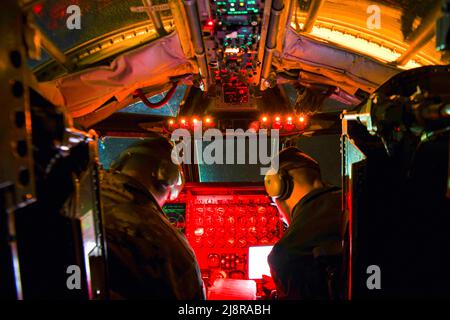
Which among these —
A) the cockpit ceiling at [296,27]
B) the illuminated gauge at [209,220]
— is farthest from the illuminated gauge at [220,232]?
the cockpit ceiling at [296,27]

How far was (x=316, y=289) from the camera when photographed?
2143 millimetres

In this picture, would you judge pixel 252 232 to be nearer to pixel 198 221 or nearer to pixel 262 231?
pixel 262 231

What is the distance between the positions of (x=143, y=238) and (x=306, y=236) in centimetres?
101

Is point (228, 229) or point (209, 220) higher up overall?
point (209, 220)

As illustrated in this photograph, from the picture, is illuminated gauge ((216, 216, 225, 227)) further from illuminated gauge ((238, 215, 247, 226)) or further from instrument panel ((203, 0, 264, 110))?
instrument panel ((203, 0, 264, 110))

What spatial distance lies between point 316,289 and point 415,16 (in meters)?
2.04

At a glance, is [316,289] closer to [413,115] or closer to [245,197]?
[413,115]

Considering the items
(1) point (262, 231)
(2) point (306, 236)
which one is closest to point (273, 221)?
(1) point (262, 231)

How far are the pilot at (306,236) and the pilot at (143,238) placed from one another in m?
0.55

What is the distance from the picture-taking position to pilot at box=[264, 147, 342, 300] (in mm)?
2160

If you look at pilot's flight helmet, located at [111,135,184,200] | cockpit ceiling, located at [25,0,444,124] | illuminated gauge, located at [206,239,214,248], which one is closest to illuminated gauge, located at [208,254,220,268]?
illuminated gauge, located at [206,239,214,248]

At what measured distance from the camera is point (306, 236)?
2.33 m

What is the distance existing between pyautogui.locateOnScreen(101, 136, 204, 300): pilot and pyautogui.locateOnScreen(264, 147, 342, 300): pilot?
0.55m
